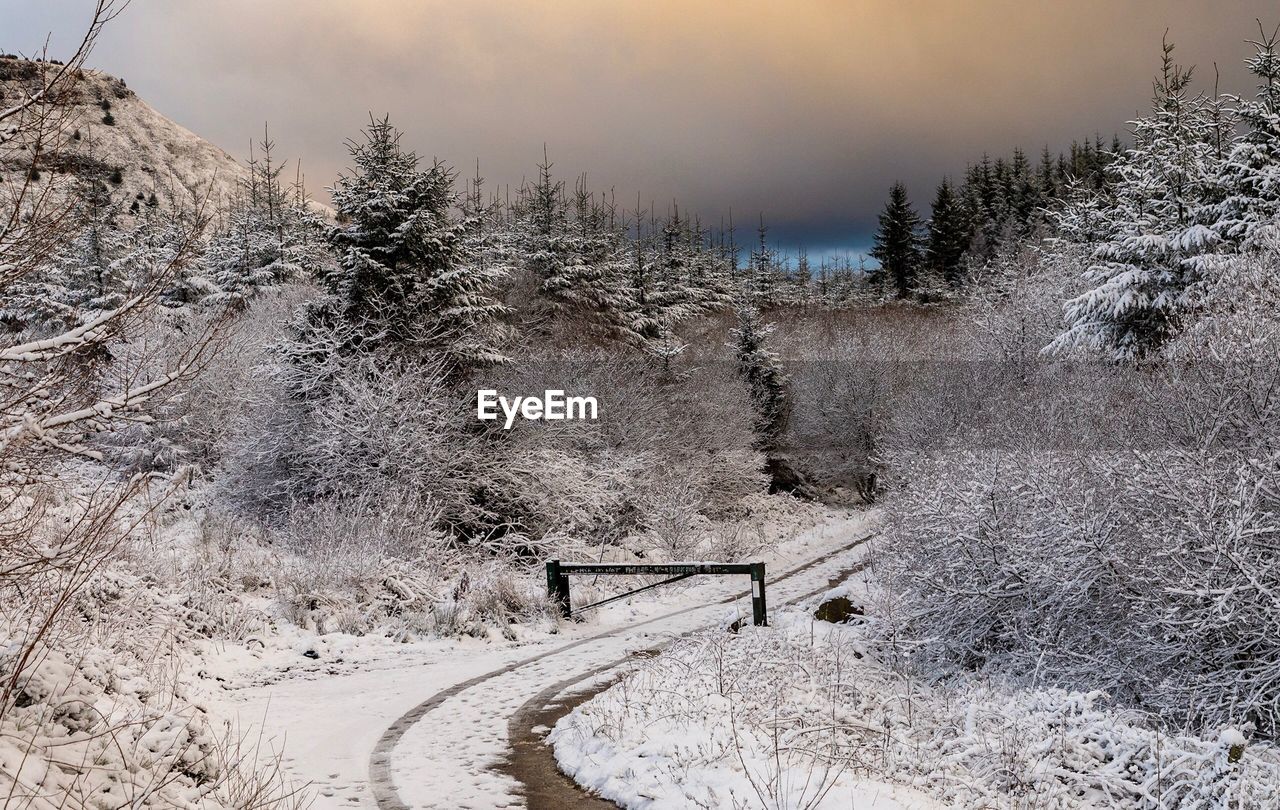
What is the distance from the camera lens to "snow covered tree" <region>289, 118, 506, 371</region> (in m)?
22.8

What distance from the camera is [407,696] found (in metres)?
10.6

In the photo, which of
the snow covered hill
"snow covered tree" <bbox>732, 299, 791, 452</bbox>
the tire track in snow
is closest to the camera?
the tire track in snow

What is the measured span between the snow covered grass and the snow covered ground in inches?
42.5

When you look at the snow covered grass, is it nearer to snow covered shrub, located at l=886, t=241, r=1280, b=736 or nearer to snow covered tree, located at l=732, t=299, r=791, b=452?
snow covered shrub, located at l=886, t=241, r=1280, b=736

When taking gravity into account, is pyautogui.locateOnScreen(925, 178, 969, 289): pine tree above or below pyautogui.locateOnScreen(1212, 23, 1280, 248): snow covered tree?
above

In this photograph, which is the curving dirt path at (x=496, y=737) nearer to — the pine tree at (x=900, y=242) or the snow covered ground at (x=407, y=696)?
the snow covered ground at (x=407, y=696)

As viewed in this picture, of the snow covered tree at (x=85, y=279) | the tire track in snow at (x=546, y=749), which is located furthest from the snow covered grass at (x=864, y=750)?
the snow covered tree at (x=85, y=279)

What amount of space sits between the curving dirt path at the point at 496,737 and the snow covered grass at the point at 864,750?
0.39 m

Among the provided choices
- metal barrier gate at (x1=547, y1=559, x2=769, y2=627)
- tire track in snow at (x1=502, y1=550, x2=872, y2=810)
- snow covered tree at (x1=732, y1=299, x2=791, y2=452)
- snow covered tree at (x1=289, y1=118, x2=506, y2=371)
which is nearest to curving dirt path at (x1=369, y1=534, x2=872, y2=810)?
tire track in snow at (x1=502, y1=550, x2=872, y2=810)

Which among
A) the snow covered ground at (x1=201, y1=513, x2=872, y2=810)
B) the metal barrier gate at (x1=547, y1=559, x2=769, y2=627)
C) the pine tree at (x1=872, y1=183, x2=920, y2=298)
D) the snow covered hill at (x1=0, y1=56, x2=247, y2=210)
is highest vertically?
the snow covered hill at (x1=0, y1=56, x2=247, y2=210)

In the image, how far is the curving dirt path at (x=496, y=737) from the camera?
7.10 meters

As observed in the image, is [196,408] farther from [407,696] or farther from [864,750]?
[864,750]

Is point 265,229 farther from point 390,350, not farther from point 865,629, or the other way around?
point 865,629

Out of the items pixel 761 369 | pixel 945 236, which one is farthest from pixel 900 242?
pixel 761 369
